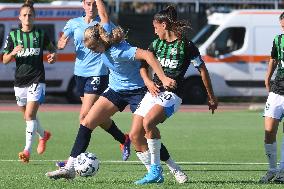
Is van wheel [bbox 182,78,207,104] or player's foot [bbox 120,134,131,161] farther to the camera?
van wheel [bbox 182,78,207,104]

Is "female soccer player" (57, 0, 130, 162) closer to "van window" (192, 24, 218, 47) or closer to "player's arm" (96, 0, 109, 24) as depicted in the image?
"player's arm" (96, 0, 109, 24)

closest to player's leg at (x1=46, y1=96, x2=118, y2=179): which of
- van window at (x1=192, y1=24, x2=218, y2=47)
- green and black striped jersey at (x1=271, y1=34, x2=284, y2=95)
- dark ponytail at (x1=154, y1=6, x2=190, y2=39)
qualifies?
dark ponytail at (x1=154, y1=6, x2=190, y2=39)

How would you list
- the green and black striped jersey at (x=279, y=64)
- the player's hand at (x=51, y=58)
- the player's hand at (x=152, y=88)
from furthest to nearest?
the player's hand at (x=51, y=58) < the green and black striped jersey at (x=279, y=64) < the player's hand at (x=152, y=88)

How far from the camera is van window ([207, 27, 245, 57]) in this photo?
3134 cm

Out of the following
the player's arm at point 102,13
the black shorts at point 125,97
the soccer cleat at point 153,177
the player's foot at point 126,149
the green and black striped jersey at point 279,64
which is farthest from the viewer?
the player's foot at point 126,149

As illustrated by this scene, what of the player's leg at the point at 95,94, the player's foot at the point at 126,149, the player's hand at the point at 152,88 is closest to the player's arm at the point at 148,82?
the player's hand at the point at 152,88

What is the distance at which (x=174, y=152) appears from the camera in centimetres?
1770

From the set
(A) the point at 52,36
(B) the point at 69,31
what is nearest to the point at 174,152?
(B) the point at 69,31

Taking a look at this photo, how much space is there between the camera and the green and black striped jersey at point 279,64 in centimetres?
1260

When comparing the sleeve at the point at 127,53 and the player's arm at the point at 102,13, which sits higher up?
the player's arm at the point at 102,13

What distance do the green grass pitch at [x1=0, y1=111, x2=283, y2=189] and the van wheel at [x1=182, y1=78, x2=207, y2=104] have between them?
3.89 m

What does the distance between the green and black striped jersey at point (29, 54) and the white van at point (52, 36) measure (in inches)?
629

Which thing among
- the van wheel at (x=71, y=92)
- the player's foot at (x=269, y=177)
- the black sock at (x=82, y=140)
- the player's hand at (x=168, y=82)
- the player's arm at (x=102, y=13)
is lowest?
the van wheel at (x=71, y=92)

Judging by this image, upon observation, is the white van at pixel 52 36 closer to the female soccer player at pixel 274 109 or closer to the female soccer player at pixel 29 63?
the female soccer player at pixel 29 63
